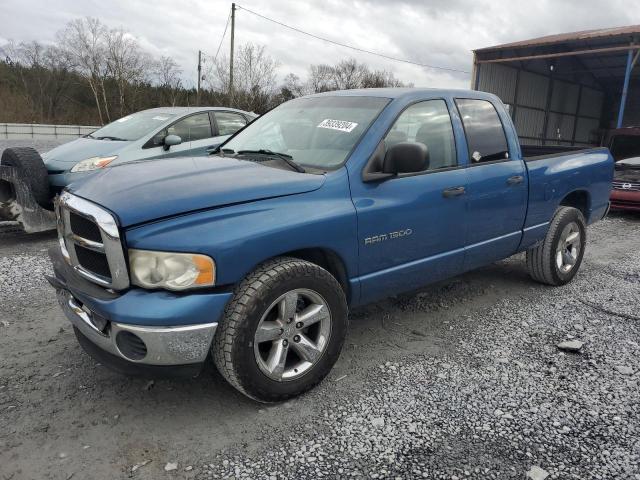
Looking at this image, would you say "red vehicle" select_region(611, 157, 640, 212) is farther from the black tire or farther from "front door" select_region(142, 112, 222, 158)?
the black tire

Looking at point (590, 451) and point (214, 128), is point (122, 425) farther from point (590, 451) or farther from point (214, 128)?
point (214, 128)

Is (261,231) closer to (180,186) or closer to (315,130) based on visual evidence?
(180,186)

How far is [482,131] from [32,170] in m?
4.87

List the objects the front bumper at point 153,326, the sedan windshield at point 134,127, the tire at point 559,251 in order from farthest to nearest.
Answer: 1. the sedan windshield at point 134,127
2. the tire at point 559,251
3. the front bumper at point 153,326

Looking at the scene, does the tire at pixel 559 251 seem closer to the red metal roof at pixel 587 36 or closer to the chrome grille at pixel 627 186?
the chrome grille at pixel 627 186

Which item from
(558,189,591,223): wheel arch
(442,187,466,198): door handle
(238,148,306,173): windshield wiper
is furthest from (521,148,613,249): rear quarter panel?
(238,148,306,173): windshield wiper

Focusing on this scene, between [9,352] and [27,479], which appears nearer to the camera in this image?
[27,479]

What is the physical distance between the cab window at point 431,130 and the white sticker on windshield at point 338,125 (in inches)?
11.2

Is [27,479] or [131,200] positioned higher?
[131,200]

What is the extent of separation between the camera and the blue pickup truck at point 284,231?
2.34m

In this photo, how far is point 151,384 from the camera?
9.77ft

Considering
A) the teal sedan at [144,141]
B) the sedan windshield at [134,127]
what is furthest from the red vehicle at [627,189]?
the sedan windshield at [134,127]

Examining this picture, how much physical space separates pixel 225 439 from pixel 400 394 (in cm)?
104

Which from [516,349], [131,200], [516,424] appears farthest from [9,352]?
[516,349]
